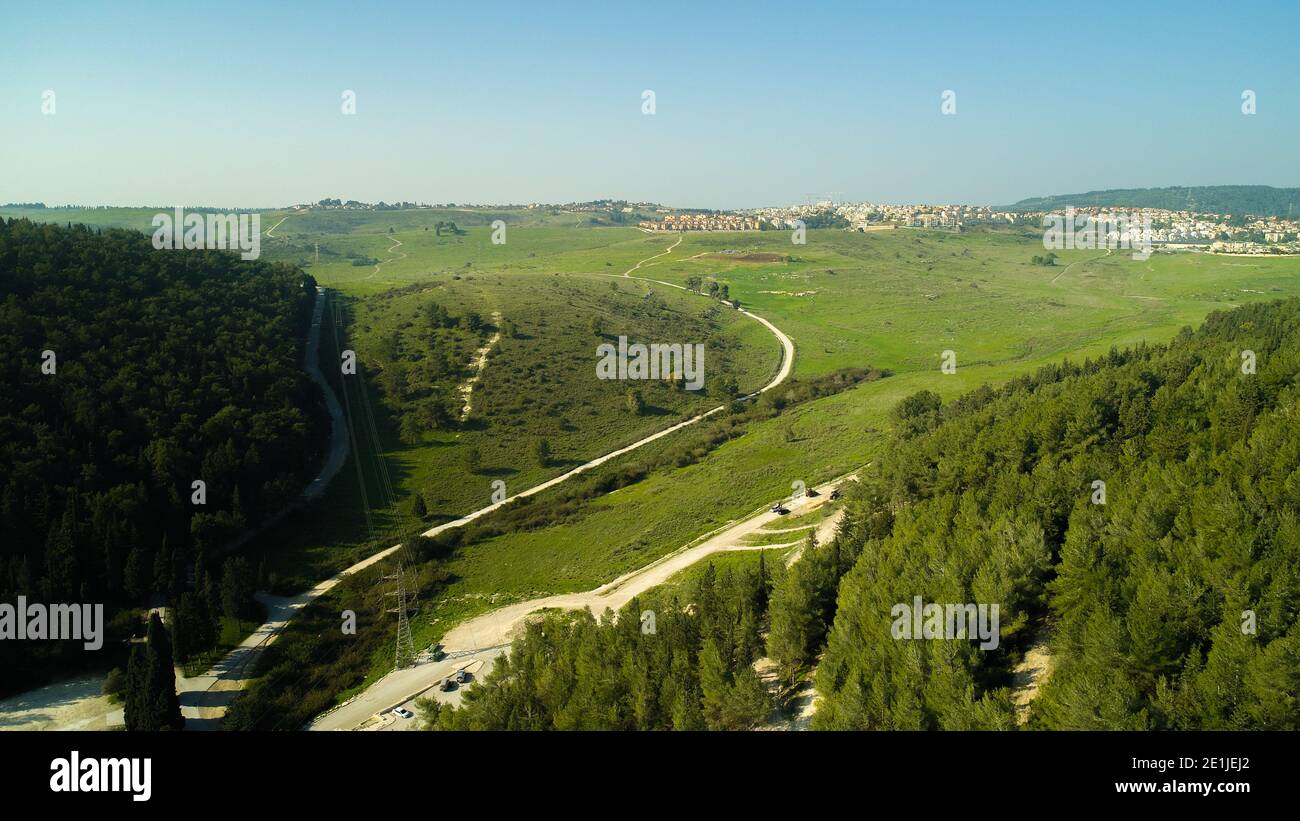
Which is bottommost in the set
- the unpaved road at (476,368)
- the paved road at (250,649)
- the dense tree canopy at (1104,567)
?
the paved road at (250,649)

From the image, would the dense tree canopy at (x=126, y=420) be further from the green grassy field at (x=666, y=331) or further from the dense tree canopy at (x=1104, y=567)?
the dense tree canopy at (x=1104, y=567)

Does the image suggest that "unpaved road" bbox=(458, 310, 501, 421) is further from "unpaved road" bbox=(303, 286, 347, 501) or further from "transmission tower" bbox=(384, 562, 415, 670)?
"transmission tower" bbox=(384, 562, 415, 670)

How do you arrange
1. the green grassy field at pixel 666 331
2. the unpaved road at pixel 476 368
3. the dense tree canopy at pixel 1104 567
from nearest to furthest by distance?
the dense tree canopy at pixel 1104 567, the green grassy field at pixel 666 331, the unpaved road at pixel 476 368

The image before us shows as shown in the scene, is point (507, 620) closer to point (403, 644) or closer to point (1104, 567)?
point (403, 644)

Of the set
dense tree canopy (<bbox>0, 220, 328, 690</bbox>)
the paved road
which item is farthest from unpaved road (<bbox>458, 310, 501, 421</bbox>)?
the paved road

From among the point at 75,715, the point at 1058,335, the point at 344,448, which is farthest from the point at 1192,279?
the point at 75,715

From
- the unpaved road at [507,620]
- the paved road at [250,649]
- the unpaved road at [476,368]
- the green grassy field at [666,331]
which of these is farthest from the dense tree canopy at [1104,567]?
the unpaved road at [476,368]

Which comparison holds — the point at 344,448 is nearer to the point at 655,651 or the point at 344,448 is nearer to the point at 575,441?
the point at 575,441

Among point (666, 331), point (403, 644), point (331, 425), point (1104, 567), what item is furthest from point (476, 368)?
point (1104, 567)

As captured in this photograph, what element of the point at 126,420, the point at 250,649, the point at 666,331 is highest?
the point at 666,331
